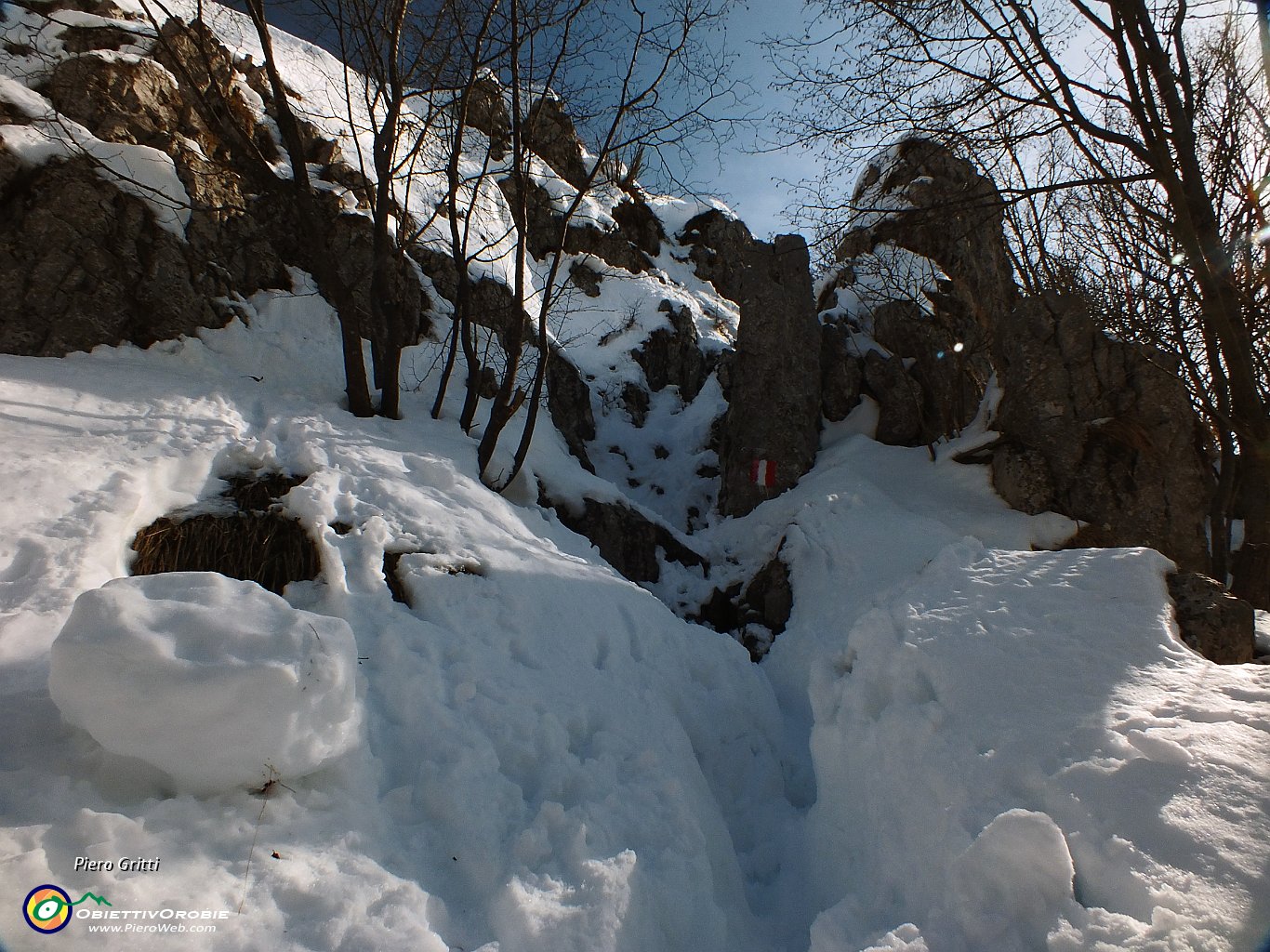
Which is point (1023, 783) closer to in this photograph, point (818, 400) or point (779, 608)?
point (779, 608)

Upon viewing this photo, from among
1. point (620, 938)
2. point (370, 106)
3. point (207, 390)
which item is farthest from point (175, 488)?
point (370, 106)

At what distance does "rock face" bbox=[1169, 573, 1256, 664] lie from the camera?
11.6 ft

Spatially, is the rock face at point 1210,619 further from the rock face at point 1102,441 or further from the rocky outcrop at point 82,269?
the rocky outcrop at point 82,269

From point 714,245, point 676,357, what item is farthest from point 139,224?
point 714,245

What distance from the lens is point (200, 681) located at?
2.01m

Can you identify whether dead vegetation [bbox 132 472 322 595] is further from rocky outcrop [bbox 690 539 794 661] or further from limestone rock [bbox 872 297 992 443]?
limestone rock [bbox 872 297 992 443]

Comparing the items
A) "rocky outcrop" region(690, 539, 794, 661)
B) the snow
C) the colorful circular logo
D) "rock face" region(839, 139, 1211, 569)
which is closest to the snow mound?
the snow

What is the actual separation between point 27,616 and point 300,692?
1.50 meters

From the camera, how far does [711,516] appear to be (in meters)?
11.9

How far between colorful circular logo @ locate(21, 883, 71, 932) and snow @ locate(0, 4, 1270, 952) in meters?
0.03

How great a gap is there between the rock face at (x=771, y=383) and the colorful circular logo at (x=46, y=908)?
10.3 meters

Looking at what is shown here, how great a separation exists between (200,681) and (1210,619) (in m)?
5.10

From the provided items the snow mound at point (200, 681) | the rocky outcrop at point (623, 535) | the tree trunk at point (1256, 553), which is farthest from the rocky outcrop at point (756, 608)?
the snow mound at point (200, 681)

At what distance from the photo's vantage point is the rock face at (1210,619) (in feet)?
11.6
